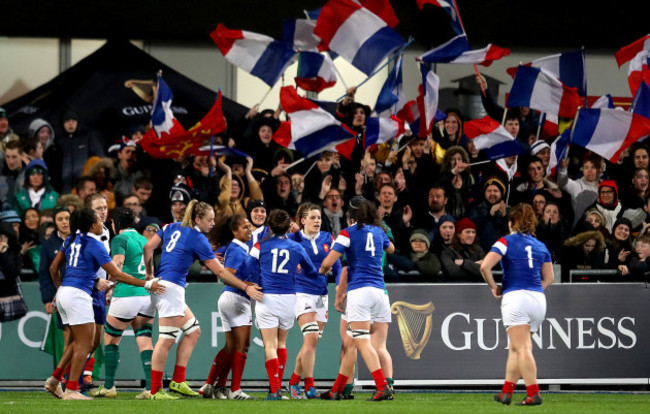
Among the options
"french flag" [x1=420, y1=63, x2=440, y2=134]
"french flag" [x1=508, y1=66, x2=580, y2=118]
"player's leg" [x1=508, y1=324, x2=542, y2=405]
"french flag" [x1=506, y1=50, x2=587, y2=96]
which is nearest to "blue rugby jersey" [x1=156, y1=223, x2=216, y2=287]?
"player's leg" [x1=508, y1=324, x2=542, y2=405]

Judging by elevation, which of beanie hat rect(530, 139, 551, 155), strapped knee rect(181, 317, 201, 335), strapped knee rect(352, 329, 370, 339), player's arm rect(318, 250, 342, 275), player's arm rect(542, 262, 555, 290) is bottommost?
strapped knee rect(352, 329, 370, 339)

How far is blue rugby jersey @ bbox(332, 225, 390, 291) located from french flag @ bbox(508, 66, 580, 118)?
16.6 feet

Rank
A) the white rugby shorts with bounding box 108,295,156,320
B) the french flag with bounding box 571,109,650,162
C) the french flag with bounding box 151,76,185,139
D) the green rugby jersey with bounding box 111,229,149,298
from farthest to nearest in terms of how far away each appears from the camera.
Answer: the french flag with bounding box 151,76,185,139
the french flag with bounding box 571,109,650,162
the green rugby jersey with bounding box 111,229,149,298
the white rugby shorts with bounding box 108,295,156,320

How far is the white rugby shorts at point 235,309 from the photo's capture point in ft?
44.9

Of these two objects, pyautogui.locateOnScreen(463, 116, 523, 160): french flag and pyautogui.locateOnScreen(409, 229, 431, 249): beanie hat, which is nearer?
pyautogui.locateOnScreen(409, 229, 431, 249): beanie hat

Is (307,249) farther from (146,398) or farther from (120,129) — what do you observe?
(120,129)

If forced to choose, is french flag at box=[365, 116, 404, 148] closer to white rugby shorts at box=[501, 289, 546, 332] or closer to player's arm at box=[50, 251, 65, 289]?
white rugby shorts at box=[501, 289, 546, 332]

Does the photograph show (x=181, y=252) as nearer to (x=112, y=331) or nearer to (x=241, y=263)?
(x=241, y=263)

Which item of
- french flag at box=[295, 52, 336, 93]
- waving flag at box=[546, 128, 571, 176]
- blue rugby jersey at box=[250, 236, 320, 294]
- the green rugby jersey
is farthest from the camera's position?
french flag at box=[295, 52, 336, 93]

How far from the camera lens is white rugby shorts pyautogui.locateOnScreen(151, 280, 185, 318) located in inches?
522

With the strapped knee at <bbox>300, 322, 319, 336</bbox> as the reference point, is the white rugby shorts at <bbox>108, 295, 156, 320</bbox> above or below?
above

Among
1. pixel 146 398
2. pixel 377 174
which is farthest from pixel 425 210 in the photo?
pixel 146 398

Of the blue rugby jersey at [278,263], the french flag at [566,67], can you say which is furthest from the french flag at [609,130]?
the blue rugby jersey at [278,263]

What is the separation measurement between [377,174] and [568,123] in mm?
4446
